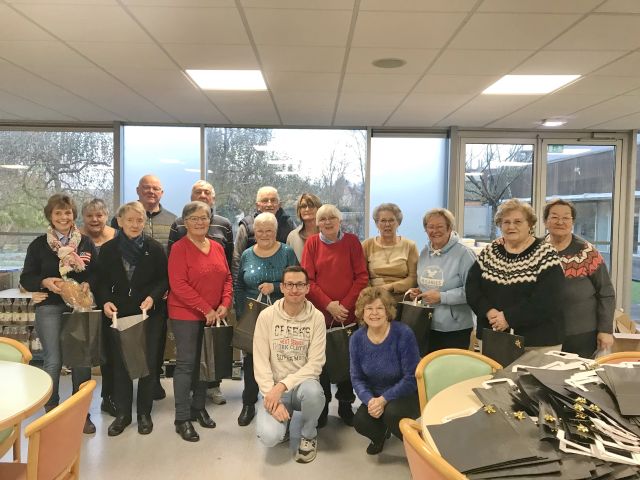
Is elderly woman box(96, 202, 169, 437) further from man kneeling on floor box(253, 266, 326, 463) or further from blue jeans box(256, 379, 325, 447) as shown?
blue jeans box(256, 379, 325, 447)

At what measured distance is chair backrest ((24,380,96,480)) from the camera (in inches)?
55.3

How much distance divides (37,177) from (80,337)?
384 cm

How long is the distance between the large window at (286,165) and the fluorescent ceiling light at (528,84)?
2.09 meters

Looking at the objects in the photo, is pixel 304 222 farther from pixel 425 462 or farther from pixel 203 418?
pixel 425 462

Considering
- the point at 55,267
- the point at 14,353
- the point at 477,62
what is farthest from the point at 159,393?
the point at 477,62

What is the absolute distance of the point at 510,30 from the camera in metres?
2.66

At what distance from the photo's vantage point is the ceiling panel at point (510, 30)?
8.17ft

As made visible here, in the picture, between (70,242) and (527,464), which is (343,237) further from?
(527,464)

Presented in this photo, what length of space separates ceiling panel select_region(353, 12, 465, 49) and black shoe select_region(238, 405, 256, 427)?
2.52 m

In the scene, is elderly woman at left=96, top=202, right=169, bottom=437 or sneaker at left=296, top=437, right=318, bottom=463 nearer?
sneaker at left=296, top=437, right=318, bottom=463

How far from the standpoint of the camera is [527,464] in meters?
1.21

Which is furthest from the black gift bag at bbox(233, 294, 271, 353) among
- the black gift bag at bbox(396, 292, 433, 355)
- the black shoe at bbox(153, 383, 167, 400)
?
the black shoe at bbox(153, 383, 167, 400)

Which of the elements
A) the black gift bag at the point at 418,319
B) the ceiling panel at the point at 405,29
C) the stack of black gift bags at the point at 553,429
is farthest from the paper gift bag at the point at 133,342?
the ceiling panel at the point at 405,29

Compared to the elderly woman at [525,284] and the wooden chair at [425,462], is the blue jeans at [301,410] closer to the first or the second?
the elderly woman at [525,284]
